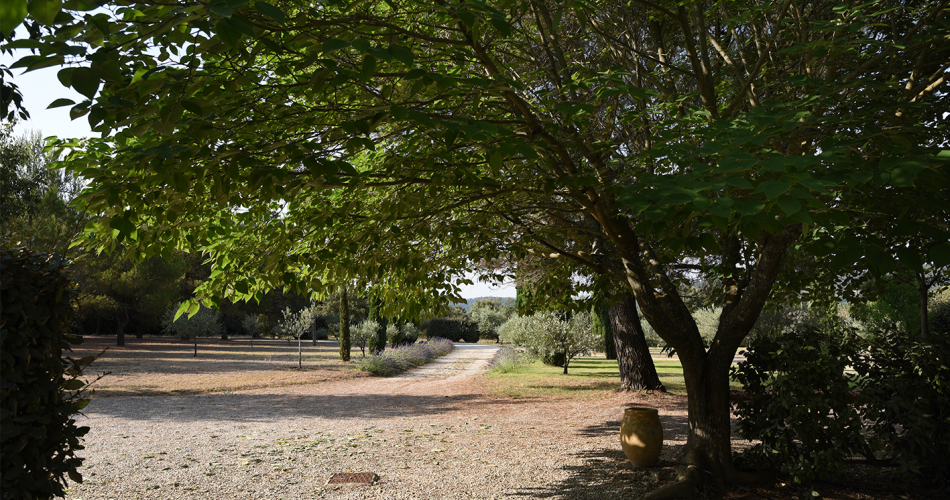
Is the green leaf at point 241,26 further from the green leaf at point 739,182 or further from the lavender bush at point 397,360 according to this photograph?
the lavender bush at point 397,360

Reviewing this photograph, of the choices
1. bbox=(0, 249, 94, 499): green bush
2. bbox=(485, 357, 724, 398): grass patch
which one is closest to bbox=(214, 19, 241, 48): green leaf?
bbox=(0, 249, 94, 499): green bush

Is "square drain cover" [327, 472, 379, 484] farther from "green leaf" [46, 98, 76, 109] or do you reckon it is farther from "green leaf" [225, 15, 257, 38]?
"green leaf" [225, 15, 257, 38]

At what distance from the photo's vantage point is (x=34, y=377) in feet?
9.92

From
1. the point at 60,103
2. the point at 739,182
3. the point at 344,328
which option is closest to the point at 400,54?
the point at 60,103

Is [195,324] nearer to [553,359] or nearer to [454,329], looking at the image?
[454,329]

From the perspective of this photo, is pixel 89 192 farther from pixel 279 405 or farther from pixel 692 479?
pixel 279 405

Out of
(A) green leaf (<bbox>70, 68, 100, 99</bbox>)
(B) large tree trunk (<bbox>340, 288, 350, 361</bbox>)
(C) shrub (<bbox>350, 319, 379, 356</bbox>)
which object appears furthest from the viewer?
(C) shrub (<bbox>350, 319, 379, 356</bbox>)

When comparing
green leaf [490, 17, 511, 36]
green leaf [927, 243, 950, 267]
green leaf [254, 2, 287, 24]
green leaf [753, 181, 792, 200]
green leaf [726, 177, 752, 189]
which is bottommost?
green leaf [927, 243, 950, 267]

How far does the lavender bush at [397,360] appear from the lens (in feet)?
60.3

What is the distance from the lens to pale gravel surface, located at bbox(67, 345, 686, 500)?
18.4ft

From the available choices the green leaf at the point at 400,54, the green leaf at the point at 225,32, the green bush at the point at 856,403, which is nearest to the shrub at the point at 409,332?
the green bush at the point at 856,403

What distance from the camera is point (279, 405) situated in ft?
37.9

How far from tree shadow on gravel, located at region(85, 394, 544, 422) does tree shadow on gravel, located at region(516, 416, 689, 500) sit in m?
4.56

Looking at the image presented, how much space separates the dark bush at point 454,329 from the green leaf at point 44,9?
38.8 m
